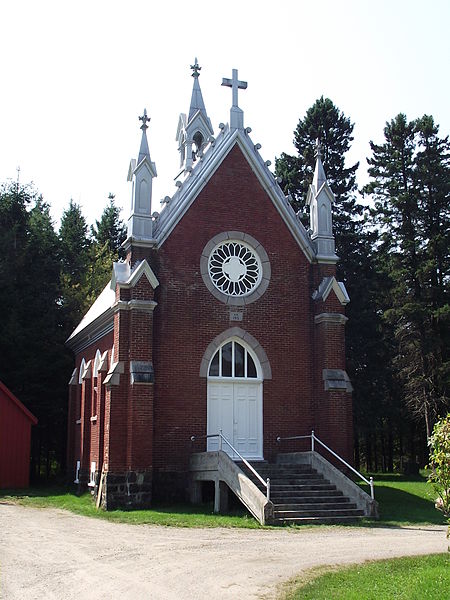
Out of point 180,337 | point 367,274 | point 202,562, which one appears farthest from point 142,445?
point 367,274

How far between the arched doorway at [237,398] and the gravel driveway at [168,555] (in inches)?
227

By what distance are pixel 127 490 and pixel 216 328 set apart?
5556mm

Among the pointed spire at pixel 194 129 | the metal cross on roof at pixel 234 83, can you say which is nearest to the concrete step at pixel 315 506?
the metal cross on roof at pixel 234 83

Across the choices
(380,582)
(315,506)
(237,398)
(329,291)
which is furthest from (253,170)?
(380,582)

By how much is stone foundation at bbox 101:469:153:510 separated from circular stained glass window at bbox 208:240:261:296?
631 cm

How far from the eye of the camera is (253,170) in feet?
78.9

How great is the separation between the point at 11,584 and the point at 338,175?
3715 cm

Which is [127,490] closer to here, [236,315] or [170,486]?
[170,486]

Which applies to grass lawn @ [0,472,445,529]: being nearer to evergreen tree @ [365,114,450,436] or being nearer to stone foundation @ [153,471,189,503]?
stone foundation @ [153,471,189,503]

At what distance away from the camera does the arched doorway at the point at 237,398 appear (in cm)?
2234

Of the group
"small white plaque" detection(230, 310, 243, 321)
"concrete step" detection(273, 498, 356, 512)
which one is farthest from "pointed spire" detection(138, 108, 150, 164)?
"concrete step" detection(273, 498, 356, 512)

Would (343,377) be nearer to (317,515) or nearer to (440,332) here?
(317,515)

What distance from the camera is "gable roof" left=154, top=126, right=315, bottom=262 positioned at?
2300 cm

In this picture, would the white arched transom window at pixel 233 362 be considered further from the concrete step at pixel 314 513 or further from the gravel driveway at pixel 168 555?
the gravel driveway at pixel 168 555
